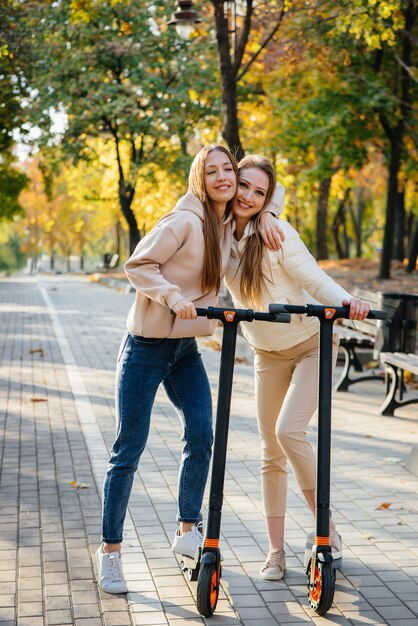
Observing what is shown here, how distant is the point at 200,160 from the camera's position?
13.9 ft

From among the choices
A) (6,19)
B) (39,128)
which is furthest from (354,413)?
(39,128)

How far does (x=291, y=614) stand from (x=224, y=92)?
12.0m

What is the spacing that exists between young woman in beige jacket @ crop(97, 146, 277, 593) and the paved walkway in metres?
0.29

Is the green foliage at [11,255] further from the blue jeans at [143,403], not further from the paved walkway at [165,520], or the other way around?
the blue jeans at [143,403]

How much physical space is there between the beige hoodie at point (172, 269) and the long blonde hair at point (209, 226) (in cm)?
3

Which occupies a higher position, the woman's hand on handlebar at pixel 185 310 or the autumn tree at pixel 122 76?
the autumn tree at pixel 122 76

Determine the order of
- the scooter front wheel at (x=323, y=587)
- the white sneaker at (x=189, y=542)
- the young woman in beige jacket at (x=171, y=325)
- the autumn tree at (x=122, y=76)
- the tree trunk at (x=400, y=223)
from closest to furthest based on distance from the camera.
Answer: the scooter front wheel at (x=323, y=587) → the young woman in beige jacket at (x=171, y=325) → the white sneaker at (x=189, y=542) → the autumn tree at (x=122, y=76) → the tree trunk at (x=400, y=223)

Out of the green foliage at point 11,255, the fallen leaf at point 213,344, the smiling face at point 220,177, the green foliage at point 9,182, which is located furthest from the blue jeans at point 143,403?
the green foliage at point 11,255

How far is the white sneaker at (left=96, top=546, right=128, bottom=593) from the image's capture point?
432 cm

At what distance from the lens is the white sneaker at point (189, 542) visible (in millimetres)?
4641

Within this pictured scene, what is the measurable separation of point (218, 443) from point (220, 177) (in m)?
1.12

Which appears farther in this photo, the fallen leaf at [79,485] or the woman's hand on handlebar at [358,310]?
the fallen leaf at [79,485]

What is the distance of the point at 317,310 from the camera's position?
4.01 m

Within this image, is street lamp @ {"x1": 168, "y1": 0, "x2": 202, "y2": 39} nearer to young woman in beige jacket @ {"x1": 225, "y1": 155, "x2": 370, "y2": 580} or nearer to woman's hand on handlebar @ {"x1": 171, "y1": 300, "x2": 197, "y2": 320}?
young woman in beige jacket @ {"x1": 225, "y1": 155, "x2": 370, "y2": 580}
